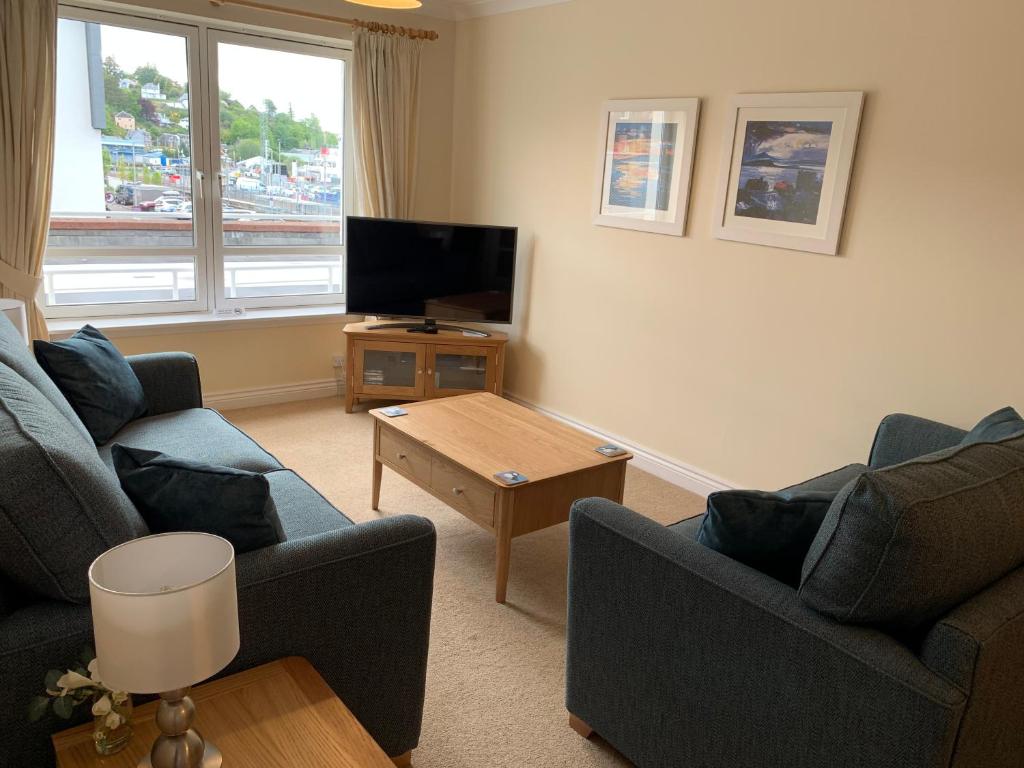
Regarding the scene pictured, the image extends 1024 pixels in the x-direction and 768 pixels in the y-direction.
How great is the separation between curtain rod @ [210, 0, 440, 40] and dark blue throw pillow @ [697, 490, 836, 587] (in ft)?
13.0

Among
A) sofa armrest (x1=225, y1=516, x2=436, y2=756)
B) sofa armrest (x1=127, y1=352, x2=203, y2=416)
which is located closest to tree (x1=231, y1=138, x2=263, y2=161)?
sofa armrest (x1=127, y1=352, x2=203, y2=416)

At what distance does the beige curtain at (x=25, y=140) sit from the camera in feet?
11.6

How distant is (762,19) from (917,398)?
1.77 meters

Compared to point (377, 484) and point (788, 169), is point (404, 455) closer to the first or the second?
point (377, 484)

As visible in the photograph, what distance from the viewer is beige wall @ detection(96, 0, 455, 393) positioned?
4.32 metres

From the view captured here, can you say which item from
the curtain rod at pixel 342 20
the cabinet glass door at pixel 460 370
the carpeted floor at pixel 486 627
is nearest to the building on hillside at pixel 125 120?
the curtain rod at pixel 342 20

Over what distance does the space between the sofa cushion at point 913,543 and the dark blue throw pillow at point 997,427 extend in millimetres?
758

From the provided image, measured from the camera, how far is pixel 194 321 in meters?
4.40

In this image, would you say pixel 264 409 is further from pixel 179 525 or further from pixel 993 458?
pixel 993 458

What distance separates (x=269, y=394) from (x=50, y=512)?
11.7 feet

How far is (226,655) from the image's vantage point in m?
1.14

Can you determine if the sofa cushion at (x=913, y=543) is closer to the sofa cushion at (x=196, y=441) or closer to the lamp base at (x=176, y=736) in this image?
the lamp base at (x=176, y=736)

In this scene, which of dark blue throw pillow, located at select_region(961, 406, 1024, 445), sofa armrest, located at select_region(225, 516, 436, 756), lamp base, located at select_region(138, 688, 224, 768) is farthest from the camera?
dark blue throw pillow, located at select_region(961, 406, 1024, 445)

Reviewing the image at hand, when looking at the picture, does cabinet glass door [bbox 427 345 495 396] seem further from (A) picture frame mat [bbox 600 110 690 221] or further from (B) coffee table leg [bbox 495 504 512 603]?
(B) coffee table leg [bbox 495 504 512 603]
